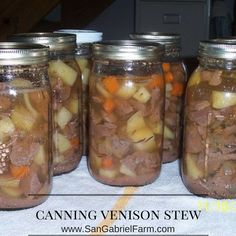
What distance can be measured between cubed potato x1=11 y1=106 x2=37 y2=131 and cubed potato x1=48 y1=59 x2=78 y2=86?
142 mm

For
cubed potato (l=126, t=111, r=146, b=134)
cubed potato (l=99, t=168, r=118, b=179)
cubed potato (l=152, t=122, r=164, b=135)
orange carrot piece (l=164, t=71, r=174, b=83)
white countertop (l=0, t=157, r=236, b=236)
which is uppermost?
orange carrot piece (l=164, t=71, r=174, b=83)

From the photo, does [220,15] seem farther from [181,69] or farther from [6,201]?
[6,201]

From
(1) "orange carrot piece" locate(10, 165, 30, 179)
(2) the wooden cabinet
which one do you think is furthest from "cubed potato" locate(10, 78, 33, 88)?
(2) the wooden cabinet

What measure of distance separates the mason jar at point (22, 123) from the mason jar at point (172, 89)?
0.26 m

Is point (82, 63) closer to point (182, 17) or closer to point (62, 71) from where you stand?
point (62, 71)

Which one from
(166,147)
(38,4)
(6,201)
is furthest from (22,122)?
(38,4)

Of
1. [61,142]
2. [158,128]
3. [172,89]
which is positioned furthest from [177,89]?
[61,142]

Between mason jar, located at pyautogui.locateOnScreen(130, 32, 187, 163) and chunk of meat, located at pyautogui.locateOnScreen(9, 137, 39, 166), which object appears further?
mason jar, located at pyautogui.locateOnScreen(130, 32, 187, 163)

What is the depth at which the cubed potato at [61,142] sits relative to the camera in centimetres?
83

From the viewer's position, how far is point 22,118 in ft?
2.23

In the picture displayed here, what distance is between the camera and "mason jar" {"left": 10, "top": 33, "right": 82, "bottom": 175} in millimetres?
804

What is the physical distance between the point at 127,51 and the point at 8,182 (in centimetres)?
26

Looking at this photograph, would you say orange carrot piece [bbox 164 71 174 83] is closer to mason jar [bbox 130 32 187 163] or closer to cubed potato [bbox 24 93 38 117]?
mason jar [bbox 130 32 187 163]

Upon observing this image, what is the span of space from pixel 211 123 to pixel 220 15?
2.36m
